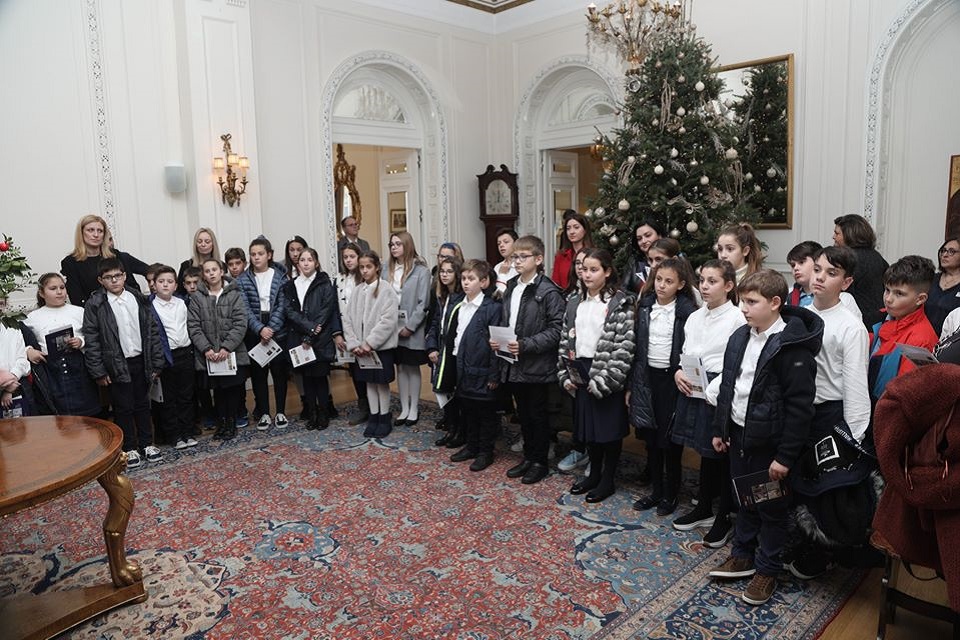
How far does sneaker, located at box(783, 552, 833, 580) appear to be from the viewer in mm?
3174

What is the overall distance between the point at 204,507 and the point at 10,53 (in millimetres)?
4812

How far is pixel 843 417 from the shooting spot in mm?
2949

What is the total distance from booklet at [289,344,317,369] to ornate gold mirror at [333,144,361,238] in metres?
6.27

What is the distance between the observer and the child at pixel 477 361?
467 centimetres

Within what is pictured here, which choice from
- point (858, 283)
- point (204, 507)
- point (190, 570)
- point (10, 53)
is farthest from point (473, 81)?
point (190, 570)

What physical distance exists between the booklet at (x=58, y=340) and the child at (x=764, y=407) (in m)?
4.27

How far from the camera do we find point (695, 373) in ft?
11.6

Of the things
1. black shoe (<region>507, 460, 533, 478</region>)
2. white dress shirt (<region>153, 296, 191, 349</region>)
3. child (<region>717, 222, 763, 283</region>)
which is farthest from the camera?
white dress shirt (<region>153, 296, 191, 349</region>)

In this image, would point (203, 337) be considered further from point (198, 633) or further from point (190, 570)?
point (198, 633)

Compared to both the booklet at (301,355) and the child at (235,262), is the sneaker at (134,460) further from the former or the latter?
the child at (235,262)

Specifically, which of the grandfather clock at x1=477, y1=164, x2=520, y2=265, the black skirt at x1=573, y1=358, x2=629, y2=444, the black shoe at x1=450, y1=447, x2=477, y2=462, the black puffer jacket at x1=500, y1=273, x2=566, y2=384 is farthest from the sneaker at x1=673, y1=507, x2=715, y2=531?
the grandfather clock at x1=477, y1=164, x2=520, y2=265

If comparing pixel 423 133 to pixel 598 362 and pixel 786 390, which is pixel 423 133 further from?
pixel 786 390

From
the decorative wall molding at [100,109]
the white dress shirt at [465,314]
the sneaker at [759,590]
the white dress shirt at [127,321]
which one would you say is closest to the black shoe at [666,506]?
the sneaker at [759,590]

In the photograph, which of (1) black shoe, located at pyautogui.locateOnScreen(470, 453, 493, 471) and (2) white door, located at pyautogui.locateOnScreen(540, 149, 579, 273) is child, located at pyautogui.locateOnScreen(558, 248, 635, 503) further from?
(2) white door, located at pyautogui.locateOnScreen(540, 149, 579, 273)
